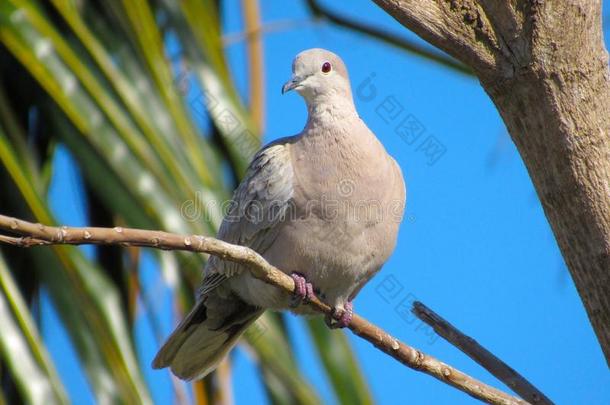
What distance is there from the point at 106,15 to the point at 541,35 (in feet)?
9.29

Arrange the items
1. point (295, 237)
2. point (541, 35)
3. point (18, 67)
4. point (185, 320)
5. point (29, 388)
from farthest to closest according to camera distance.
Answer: point (18, 67) < point (185, 320) < point (295, 237) < point (29, 388) < point (541, 35)

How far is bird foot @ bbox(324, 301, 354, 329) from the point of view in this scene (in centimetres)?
363

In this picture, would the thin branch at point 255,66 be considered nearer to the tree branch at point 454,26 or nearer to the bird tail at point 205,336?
the bird tail at point 205,336

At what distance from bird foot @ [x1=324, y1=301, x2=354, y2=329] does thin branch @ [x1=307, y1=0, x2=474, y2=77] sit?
5.54ft

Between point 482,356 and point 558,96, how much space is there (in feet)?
3.11

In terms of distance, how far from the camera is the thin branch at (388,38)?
5082 millimetres

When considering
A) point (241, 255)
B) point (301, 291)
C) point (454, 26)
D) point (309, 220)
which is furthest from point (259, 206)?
point (454, 26)

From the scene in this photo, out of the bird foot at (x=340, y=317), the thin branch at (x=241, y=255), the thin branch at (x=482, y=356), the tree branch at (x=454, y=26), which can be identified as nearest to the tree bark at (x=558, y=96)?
the tree branch at (x=454, y=26)

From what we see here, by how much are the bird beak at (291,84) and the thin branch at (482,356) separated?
1318 mm

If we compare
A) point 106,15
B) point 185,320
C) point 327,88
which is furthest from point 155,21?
point 185,320

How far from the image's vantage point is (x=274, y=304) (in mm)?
4008

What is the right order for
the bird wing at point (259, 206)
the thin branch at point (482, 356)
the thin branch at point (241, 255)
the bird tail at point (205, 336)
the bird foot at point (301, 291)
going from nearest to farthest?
the thin branch at point (241, 255) → the thin branch at point (482, 356) → the bird foot at point (301, 291) → the bird wing at point (259, 206) → the bird tail at point (205, 336)

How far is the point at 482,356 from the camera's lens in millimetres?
3230

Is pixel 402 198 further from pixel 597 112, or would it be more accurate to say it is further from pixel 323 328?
pixel 597 112
